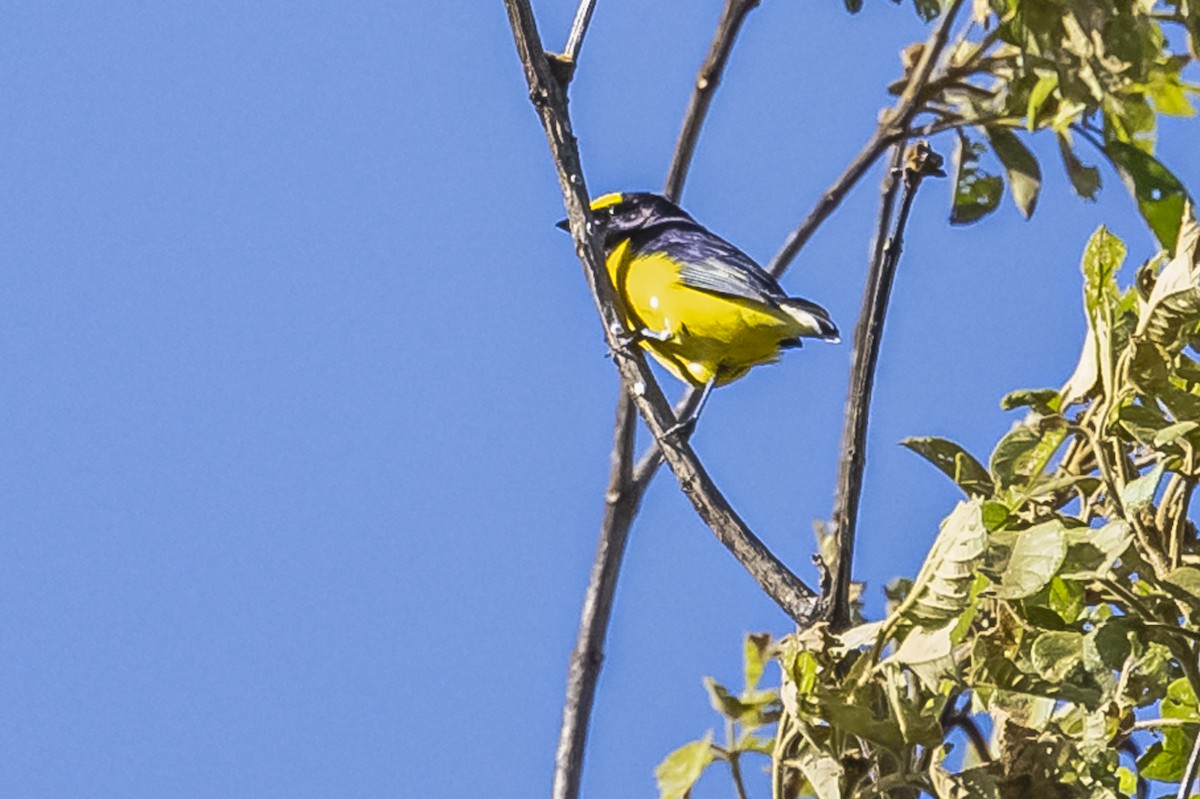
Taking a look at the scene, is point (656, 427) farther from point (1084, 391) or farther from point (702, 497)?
point (1084, 391)

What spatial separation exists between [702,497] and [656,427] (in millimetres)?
239

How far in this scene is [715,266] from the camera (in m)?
4.35

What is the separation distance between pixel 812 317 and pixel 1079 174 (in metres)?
1.58

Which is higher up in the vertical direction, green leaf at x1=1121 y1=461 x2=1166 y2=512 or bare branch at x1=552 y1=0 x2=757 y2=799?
bare branch at x1=552 y1=0 x2=757 y2=799

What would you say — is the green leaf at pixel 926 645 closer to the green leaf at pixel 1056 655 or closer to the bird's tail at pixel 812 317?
the green leaf at pixel 1056 655

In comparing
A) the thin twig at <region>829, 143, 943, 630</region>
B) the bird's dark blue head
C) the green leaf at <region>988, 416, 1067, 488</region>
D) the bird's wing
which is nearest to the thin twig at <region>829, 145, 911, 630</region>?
the thin twig at <region>829, 143, 943, 630</region>

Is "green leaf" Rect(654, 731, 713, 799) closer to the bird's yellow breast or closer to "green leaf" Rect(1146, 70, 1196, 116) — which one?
"green leaf" Rect(1146, 70, 1196, 116)

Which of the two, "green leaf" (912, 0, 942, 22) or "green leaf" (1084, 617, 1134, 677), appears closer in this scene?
"green leaf" (1084, 617, 1134, 677)

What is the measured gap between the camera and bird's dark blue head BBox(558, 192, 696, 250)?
475cm

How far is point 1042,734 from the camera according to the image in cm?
151

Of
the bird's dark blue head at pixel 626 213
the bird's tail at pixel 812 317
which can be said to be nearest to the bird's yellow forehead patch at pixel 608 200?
the bird's dark blue head at pixel 626 213

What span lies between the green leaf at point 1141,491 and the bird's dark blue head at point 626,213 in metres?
3.19

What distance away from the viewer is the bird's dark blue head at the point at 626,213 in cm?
475

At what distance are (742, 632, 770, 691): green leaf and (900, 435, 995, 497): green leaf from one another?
298 millimetres
